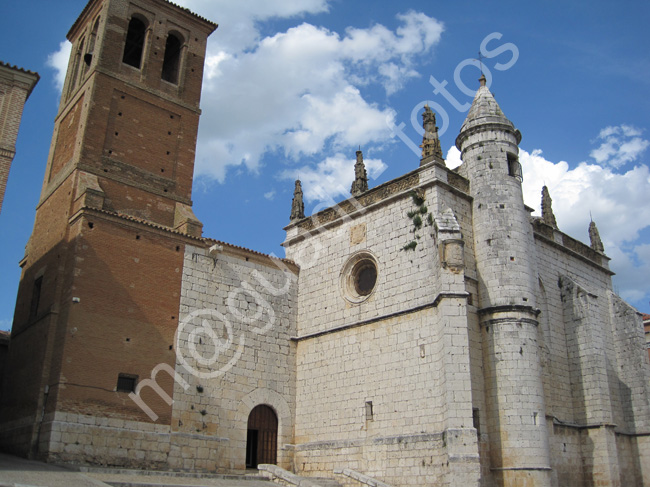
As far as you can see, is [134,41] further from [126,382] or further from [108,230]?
[126,382]

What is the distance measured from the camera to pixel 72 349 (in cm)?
1683

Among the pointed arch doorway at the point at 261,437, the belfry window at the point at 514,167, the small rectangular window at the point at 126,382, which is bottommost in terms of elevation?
the pointed arch doorway at the point at 261,437

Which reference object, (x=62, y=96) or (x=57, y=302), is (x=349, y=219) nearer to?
(x=57, y=302)

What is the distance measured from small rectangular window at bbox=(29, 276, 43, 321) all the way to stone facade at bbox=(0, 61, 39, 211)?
5429 millimetres

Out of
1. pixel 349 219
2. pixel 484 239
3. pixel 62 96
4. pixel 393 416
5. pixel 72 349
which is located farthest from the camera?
pixel 62 96

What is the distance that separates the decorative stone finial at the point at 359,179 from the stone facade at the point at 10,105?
36.1 feet

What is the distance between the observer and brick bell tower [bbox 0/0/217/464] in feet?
55.8

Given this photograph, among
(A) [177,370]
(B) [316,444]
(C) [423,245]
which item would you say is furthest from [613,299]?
(A) [177,370]

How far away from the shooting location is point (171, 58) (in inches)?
1006

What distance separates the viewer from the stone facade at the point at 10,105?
15359mm

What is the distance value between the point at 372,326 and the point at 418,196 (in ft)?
14.5

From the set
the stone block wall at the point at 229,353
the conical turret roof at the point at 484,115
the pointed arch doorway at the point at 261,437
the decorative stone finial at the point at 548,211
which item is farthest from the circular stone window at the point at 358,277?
the decorative stone finial at the point at 548,211

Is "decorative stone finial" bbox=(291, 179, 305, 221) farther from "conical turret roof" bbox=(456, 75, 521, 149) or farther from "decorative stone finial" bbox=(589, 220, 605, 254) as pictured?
"decorative stone finial" bbox=(589, 220, 605, 254)

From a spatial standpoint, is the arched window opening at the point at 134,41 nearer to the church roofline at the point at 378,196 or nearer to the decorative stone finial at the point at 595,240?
the church roofline at the point at 378,196
